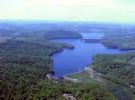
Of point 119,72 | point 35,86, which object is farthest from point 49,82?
point 119,72

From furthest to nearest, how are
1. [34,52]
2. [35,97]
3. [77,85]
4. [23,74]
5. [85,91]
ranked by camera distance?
1. [34,52]
2. [23,74]
3. [77,85]
4. [85,91]
5. [35,97]

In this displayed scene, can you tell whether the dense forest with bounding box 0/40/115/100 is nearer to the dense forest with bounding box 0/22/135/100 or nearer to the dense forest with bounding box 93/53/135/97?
the dense forest with bounding box 0/22/135/100

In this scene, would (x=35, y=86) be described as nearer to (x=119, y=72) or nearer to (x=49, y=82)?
(x=49, y=82)

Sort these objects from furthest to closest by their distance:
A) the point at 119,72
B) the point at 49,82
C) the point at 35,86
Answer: the point at 119,72, the point at 49,82, the point at 35,86

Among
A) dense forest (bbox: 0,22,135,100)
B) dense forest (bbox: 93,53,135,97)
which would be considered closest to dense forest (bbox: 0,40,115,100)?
dense forest (bbox: 0,22,135,100)

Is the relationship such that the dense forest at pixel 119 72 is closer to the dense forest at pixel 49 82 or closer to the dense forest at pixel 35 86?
the dense forest at pixel 49 82

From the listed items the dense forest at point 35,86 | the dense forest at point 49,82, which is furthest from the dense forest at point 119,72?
the dense forest at point 35,86

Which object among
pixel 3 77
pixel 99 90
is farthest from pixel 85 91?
pixel 3 77

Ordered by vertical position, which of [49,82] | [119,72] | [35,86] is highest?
[35,86]

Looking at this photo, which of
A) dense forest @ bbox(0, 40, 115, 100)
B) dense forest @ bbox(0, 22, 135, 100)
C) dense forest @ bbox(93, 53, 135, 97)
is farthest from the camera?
dense forest @ bbox(93, 53, 135, 97)

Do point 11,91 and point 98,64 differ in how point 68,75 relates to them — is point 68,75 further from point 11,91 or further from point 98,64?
point 11,91

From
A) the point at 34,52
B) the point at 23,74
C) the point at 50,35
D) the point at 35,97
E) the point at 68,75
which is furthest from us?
the point at 50,35
